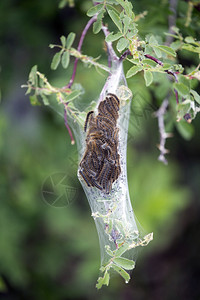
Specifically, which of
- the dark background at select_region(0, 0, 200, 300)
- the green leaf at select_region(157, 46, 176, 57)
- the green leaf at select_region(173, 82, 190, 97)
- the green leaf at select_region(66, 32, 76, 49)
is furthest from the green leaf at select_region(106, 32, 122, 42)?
the dark background at select_region(0, 0, 200, 300)

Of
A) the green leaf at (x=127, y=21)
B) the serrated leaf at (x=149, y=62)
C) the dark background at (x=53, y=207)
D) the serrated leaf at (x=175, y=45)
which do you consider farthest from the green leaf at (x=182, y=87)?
the dark background at (x=53, y=207)

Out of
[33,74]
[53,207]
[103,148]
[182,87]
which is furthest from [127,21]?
[53,207]

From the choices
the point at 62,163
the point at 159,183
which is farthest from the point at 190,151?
the point at 62,163

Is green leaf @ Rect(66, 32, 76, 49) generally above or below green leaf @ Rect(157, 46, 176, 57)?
above

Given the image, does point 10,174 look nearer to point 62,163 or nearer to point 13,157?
point 13,157

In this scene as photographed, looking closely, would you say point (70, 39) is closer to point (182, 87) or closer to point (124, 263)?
point (182, 87)

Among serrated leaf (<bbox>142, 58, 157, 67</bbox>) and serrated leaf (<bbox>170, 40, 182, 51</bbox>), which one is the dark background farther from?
serrated leaf (<bbox>142, 58, 157, 67</bbox>)

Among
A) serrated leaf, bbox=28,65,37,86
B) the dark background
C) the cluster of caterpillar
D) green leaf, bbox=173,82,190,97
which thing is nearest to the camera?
green leaf, bbox=173,82,190,97
